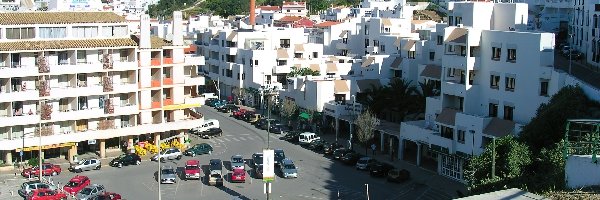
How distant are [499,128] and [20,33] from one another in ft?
98.2

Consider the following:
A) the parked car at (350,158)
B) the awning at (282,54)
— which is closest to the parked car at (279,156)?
the parked car at (350,158)

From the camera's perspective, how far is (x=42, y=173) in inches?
1967

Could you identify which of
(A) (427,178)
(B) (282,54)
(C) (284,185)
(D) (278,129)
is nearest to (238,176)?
(C) (284,185)

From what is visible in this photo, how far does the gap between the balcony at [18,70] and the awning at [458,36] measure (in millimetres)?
26171

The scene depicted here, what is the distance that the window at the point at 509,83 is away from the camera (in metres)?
49.2

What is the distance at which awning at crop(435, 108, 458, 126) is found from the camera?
50.7 metres

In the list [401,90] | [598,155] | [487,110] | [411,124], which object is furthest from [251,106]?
[598,155]

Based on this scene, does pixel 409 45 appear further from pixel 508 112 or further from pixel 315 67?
pixel 508 112

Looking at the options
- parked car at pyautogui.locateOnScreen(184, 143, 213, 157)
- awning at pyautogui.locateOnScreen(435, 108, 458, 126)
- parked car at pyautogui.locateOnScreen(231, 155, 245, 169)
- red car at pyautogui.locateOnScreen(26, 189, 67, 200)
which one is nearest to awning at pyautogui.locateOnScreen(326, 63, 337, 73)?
parked car at pyautogui.locateOnScreen(184, 143, 213, 157)

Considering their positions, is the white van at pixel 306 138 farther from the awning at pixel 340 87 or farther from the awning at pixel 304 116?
the awning at pixel 340 87

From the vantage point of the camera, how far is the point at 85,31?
2158 inches

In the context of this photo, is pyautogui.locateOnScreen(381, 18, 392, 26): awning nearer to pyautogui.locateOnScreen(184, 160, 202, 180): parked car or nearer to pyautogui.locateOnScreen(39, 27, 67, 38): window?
pyautogui.locateOnScreen(184, 160, 202, 180): parked car

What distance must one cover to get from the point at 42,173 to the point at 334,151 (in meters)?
18.7

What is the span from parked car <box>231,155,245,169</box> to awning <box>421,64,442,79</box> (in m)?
15.2
